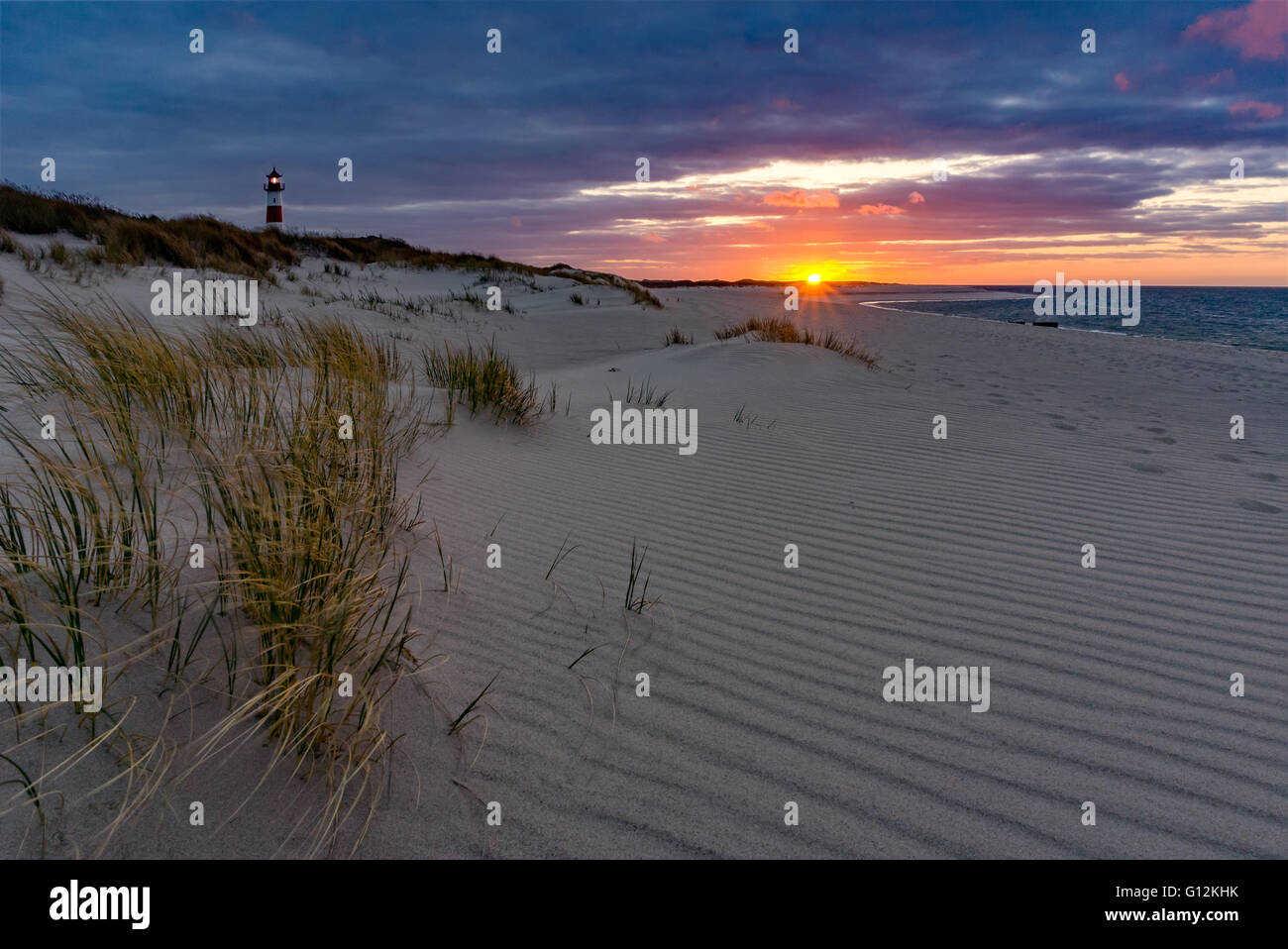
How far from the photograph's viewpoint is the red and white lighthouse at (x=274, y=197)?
30969mm

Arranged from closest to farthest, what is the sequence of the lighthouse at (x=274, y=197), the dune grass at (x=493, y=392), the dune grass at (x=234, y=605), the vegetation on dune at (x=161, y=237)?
the dune grass at (x=234, y=605) → the dune grass at (x=493, y=392) → the vegetation on dune at (x=161, y=237) → the lighthouse at (x=274, y=197)

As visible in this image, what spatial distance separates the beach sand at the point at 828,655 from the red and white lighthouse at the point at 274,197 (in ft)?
101

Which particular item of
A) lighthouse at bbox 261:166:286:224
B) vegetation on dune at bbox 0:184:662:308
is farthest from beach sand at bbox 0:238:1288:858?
lighthouse at bbox 261:166:286:224

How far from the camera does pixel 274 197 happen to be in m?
31.3

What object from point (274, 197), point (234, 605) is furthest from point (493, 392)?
point (274, 197)

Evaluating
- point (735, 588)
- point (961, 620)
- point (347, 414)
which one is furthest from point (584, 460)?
point (961, 620)

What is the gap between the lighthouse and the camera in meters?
31.0

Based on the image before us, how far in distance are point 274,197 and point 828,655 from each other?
35394 mm

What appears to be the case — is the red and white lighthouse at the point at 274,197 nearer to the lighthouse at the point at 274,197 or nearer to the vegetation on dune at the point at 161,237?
the lighthouse at the point at 274,197

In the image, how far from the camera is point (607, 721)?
2.26m

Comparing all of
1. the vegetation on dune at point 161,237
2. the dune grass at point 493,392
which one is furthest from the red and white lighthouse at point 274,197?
the dune grass at point 493,392
